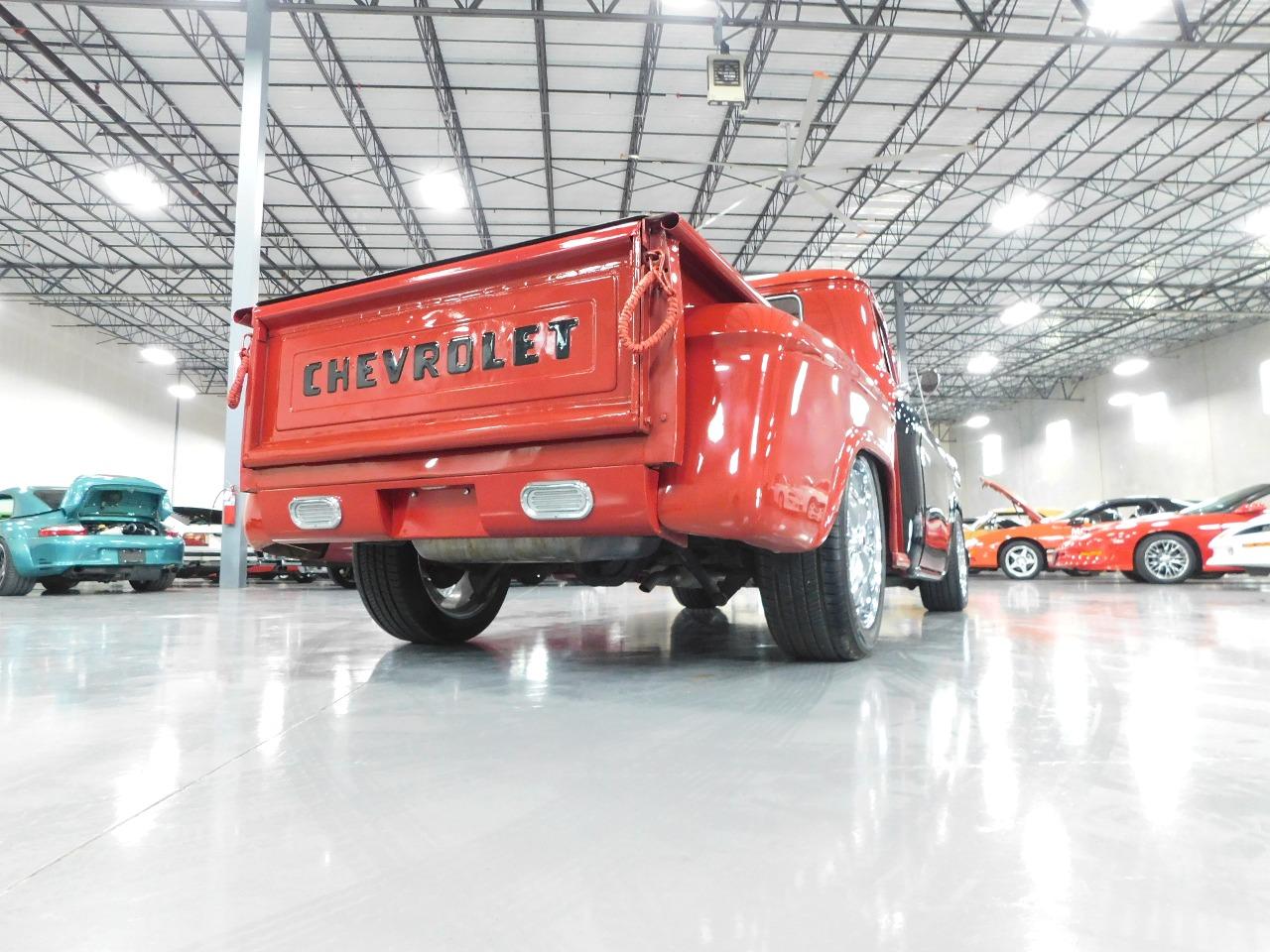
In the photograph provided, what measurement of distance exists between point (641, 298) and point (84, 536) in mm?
8813

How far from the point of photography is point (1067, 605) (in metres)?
6.46

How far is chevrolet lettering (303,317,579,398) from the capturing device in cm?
257

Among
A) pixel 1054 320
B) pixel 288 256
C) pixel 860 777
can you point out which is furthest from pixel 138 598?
pixel 1054 320

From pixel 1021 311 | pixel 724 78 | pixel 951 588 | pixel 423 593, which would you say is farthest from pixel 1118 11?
pixel 1021 311

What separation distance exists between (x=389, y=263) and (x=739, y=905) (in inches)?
902

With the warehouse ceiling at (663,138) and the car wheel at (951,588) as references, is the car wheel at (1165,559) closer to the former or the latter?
the warehouse ceiling at (663,138)

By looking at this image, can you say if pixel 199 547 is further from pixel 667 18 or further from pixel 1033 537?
pixel 1033 537

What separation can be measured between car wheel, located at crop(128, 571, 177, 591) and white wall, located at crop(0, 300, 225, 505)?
14.3 meters

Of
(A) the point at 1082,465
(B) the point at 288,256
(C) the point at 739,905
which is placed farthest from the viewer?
(A) the point at 1082,465

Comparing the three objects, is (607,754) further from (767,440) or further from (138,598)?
(138,598)

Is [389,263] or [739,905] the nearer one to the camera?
[739,905]

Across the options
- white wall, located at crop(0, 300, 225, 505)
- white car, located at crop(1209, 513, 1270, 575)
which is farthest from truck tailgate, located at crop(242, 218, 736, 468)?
white wall, located at crop(0, 300, 225, 505)

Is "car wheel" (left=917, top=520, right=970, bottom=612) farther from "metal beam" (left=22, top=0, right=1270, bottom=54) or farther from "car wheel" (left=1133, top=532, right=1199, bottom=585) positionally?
"metal beam" (left=22, top=0, right=1270, bottom=54)

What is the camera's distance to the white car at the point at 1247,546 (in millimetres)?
8484
